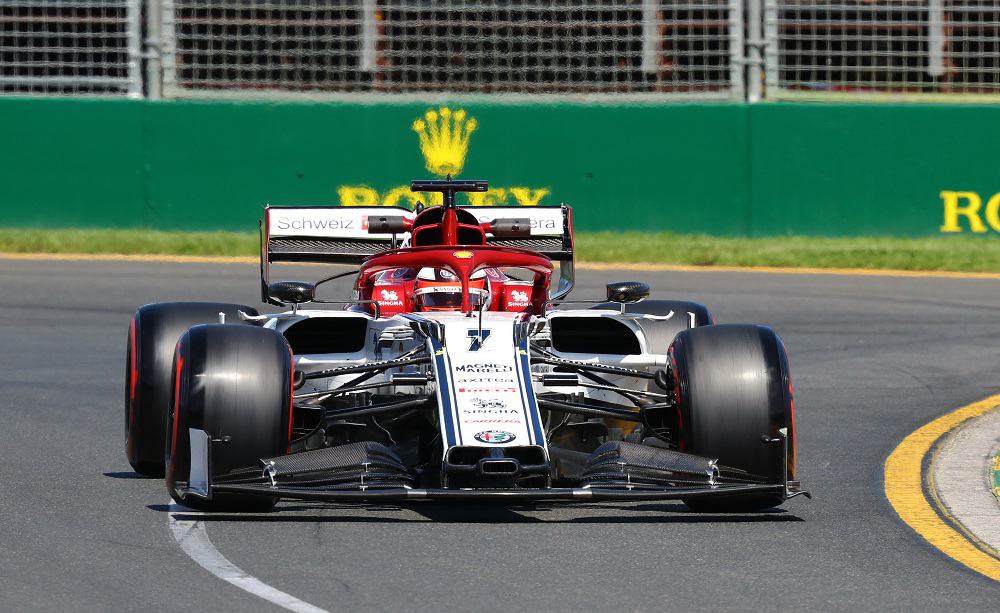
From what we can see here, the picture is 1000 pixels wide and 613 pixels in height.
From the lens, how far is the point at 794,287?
16.4 metres

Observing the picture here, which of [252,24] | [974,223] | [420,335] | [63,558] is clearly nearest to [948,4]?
[974,223]

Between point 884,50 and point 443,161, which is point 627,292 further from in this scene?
point 884,50

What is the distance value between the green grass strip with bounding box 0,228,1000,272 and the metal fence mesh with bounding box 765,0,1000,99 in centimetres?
164

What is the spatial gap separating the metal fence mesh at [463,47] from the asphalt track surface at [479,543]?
8.60 meters

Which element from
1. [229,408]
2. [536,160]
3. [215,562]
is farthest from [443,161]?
[215,562]

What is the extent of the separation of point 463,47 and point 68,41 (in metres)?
4.19

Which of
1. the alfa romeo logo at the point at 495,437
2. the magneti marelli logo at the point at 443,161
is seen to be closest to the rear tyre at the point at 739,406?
the alfa romeo logo at the point at 495,437

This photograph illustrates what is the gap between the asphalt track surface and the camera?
6211 mm

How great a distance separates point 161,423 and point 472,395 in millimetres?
1597

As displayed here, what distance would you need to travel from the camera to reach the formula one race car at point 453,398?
7.25 metres

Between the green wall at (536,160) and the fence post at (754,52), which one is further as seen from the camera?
the fence post at (754,52)

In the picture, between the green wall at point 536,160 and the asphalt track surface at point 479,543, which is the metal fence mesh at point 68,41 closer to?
the green wall at point 536,160

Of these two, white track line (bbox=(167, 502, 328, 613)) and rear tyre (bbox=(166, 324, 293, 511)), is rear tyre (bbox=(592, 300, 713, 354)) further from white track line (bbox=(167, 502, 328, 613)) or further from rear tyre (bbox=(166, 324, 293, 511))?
white track line (bbox=(167, 502, 328, 613))

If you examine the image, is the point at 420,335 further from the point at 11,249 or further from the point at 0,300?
the point at 11,249
